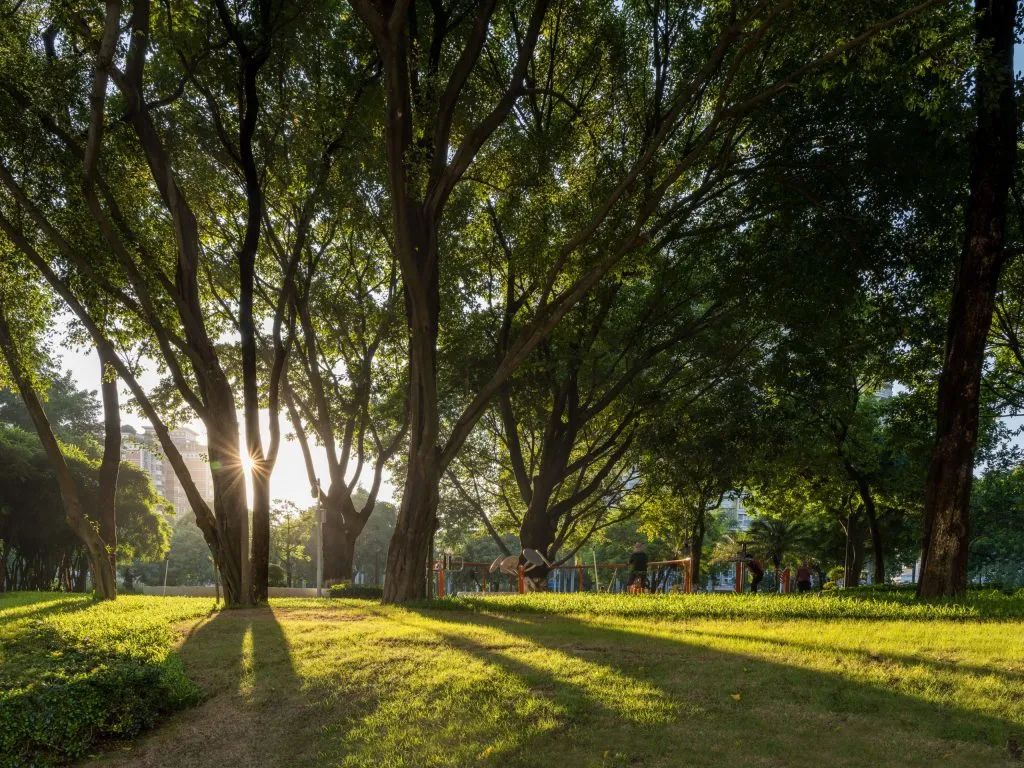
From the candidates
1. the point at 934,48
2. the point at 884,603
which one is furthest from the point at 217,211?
the point at 884,603

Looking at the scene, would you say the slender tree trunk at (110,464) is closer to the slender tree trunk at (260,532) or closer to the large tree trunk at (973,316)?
the slender tree trunk at (260,532)

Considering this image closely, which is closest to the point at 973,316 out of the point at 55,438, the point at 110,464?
the point at 55,438

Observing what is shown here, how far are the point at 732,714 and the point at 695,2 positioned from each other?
42.8 ft

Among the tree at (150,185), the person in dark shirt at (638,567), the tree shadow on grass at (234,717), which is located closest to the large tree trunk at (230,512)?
the tree at (150,185)

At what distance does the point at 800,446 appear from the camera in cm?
2198

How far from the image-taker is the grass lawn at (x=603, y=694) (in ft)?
16.6

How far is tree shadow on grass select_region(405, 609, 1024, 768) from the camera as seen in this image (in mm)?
4863

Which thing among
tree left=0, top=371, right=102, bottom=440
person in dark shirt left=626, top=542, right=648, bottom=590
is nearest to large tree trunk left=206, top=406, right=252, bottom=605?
person in dark shirt left=626, top=542, right=648, bottom=590

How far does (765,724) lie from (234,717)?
423 cm

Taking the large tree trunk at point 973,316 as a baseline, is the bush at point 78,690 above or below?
below

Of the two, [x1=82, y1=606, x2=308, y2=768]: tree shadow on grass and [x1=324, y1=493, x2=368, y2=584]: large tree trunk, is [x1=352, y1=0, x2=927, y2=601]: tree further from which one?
[x1=324, y1=493, x2=368, y2=584]: large tree trunk

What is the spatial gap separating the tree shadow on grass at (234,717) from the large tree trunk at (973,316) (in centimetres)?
951

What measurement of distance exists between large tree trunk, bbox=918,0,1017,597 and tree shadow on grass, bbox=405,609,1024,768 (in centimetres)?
581

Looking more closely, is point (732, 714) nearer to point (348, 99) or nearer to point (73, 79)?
point (348, 99)
